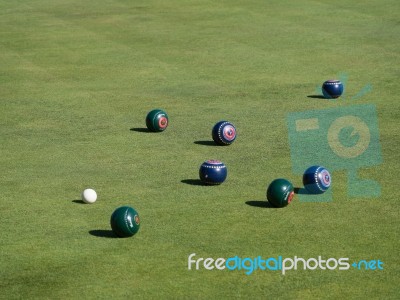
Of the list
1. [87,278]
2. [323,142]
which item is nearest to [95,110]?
[323,142]

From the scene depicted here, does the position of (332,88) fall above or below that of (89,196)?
above

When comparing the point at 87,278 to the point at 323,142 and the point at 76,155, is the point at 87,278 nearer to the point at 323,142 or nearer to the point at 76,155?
the point at 76,155

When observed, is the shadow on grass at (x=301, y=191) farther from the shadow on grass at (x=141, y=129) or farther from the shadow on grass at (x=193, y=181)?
the shadow on grass at (x=141, y=129)

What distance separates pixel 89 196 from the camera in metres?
18.7

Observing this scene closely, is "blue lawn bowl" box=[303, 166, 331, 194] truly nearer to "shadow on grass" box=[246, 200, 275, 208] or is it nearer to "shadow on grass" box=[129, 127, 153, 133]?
"shadow on grass" box=[246, 200, 275, 208]

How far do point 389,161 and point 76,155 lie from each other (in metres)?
7.28

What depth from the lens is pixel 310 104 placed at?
89.5 ft

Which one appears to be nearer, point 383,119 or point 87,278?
point 87,278

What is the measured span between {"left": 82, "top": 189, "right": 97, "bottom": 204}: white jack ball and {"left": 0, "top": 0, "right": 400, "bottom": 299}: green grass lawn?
0.64 feet

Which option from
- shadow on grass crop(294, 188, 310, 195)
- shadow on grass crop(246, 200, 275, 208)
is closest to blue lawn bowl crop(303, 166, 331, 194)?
shadow on grass crop(294, 188, 310, 195)

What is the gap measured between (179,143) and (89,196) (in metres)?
5.12

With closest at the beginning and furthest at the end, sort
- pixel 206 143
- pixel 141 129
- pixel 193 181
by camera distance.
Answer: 1. pixel 193 181
2. pixel 206 143
3. pixel 141 129

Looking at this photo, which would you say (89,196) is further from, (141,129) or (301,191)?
(141,129)

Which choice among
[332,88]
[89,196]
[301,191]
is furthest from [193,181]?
[332,88]
